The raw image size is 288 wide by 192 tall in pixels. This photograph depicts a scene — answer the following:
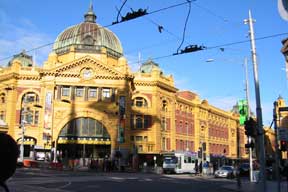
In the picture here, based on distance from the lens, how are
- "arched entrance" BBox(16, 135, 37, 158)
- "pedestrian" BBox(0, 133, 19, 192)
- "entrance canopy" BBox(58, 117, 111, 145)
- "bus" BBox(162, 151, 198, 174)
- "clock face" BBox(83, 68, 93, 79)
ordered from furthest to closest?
"clock face" BBox(83, 68, 93, 79), "arched entrance" BBox(16, 135, 37, 158), "entrance canopy" BBox(58, 117, 111, 145), "bus" BBox(162, 151, 198, 174), "pedestrian" BBox(0, 133, 19, 192)

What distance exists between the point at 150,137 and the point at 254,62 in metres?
46.7

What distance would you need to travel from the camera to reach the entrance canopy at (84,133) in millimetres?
60406

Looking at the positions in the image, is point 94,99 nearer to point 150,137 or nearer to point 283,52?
point 150,137

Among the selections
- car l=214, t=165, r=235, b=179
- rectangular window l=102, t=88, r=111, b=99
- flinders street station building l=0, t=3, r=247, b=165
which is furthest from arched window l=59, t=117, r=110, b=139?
car l=214, t=165, r=235, b=179

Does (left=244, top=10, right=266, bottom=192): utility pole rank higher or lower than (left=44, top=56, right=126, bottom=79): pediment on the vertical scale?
lower

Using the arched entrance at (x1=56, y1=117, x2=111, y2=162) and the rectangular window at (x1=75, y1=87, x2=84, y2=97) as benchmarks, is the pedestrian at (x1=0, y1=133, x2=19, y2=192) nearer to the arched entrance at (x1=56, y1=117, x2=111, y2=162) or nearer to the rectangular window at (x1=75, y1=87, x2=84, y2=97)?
the arched entrance at (x1=56, y1=117, x2=111, y2=162)

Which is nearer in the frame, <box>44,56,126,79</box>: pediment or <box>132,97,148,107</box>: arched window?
<box>44,56,126,79</box>: pediment

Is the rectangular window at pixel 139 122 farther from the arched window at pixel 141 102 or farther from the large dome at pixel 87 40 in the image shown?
the large dome at pixel 87 40

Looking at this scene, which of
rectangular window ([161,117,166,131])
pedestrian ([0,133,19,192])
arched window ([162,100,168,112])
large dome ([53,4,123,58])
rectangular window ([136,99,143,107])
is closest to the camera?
pedestrian ([0,133,19,192])

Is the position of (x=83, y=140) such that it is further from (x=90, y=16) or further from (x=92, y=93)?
(x=90, y=16)

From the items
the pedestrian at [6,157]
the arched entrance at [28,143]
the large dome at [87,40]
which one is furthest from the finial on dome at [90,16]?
the pedestrian at [6,157]

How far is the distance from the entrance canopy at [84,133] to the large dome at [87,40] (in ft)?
44.7

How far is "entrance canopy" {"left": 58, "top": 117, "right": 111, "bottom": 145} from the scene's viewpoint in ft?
198

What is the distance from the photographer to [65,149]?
61.2 m
